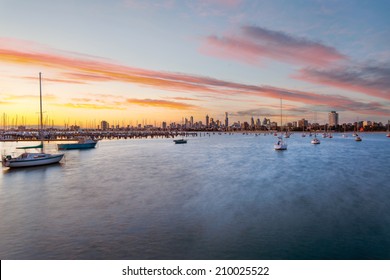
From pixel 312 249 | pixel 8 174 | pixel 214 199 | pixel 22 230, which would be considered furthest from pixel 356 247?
pixel 8 174

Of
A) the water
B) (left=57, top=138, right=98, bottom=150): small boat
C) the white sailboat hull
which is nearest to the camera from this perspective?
the water

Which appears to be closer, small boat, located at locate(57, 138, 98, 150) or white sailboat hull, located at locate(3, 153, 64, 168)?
white sailboat hull, located at locate(3, 153, 64, 168)

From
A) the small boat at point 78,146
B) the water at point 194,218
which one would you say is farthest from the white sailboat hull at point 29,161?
the small boat at point 78,146

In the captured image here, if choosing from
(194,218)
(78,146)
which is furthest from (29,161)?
(78,146)

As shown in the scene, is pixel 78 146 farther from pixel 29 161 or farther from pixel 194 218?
pixel 194 218

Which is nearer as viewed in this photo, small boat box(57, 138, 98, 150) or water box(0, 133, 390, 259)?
water box(0, 133, 390, 259)

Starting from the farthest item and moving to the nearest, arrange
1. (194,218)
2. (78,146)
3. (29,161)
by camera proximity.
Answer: (78,146) → (29,161) → (194,218)

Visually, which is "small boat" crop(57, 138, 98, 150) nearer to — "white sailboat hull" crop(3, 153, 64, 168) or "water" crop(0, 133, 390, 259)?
"white sailboat hull" crop(3, 153, 64, 168)

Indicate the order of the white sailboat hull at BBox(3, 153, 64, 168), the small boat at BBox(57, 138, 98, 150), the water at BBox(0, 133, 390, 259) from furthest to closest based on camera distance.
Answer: the small boat at BBox(57, 138, 98, 150) → the white sailboat hull at BBox(3, 153, 64, 168) → the water at BBox(0, 133, 390, 259)

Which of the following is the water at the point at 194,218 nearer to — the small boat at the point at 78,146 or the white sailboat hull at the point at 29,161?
the white sailboat hull at the point at 29,161

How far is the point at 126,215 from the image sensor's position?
70.2 ft

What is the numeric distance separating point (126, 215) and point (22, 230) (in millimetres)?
6567

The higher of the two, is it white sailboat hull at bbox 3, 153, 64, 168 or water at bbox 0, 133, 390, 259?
white sailboat hull at bbox 3, 153, 64, 168

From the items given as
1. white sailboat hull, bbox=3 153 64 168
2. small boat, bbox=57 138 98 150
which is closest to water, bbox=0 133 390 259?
white sailboat hull, bbox=3 153 64 168
